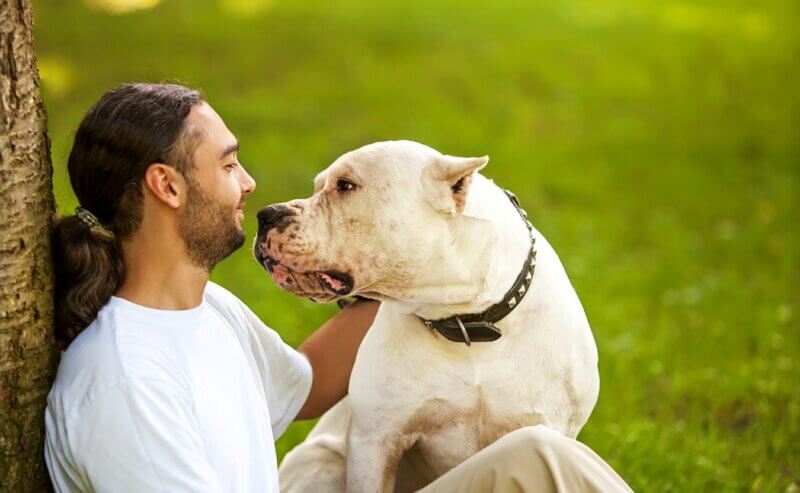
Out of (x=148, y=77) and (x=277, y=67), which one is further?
(x=277, y=67)

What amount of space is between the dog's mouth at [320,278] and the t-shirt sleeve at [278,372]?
19 centimetres

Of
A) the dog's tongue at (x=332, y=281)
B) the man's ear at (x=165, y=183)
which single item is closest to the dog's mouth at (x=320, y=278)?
the dog's tongue at (x=332, y=281)

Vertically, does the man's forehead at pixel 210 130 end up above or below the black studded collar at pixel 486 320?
above

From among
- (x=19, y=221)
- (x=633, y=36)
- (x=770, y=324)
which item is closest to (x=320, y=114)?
(x=633, y=36)

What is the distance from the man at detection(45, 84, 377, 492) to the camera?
2271mm

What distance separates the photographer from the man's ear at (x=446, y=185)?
9.27ft

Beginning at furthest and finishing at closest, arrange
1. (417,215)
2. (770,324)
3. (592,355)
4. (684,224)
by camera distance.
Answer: (684,224)
(770,324)
(592,355)
(417,215)

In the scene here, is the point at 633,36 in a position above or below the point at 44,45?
below

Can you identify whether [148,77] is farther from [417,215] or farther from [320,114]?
[320,114]

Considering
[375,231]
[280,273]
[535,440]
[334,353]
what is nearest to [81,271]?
[280,273]

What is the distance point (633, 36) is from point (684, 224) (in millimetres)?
3730

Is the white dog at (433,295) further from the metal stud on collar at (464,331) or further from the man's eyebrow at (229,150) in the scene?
the man's eyebrow at (229,150)

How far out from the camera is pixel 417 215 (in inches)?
112

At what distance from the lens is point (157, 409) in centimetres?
229
